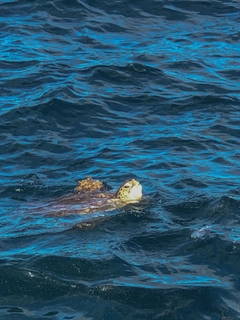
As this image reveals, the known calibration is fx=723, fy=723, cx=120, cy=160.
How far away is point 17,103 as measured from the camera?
1486 cm

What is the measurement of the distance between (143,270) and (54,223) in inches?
76.8

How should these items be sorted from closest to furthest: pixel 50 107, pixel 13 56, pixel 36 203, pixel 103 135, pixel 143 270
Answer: pixel 143 270, pixel 36 203, pixel 103 135, pixel 50 107, pixel 13 56

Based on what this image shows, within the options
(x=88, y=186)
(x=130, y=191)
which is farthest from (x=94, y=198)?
(x=130, y=191)

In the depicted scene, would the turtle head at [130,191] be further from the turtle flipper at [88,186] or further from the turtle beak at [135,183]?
the turtle flipper at [88,186]

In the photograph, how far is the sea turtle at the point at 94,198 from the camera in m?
10.4

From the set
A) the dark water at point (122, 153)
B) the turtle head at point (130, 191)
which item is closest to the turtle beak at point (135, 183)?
the turtle head at point (130, 191)

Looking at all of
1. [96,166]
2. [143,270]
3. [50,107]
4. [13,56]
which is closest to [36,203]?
[96,166]

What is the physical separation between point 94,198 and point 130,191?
1.85ft

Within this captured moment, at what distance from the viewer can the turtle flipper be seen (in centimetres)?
1087

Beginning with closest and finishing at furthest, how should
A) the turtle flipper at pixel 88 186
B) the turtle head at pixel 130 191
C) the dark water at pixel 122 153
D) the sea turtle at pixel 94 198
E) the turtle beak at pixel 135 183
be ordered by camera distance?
the dark water at pixel 122 153
the sea turtle at pixel 94 198
the turtle head at pixel 130 191
the turtle beak at pixel 135 183
the turtle flipper at pixel 88 186

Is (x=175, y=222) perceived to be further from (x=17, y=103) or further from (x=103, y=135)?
(x=17, y=103)

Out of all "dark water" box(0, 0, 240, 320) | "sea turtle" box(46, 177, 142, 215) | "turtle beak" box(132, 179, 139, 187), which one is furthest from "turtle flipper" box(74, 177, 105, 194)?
"turtle beak" box(132, 179, 139, 187)

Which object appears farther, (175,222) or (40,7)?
(40,7)

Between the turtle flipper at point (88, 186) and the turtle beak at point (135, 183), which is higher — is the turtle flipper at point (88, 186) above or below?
below
